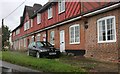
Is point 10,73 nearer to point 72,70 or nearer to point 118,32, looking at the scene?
point 72,70

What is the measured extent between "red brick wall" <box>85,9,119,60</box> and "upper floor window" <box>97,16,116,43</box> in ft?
1.00

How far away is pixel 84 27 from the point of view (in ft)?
60.6

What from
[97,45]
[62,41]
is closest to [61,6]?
[62,41]

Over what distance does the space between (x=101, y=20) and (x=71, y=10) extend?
5.46 metres

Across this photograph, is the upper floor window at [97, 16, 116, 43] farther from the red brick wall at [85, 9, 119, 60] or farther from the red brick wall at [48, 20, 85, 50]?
the red brick wall at [48, 20, 85, 50]

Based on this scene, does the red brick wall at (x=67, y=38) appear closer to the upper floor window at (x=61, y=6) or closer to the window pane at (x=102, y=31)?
the upper floor window at (x=61, y=6)

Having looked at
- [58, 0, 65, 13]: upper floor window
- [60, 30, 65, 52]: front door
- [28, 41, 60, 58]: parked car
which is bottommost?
[28, 41, 60, 58]: parked car

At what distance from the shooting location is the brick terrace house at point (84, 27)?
48.3 feet

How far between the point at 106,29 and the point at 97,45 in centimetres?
167

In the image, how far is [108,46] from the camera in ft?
49.3

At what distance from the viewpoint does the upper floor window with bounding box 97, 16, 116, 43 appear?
14755 millimetres

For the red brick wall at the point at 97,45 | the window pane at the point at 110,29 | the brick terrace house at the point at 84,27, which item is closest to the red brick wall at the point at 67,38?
the brick terrace house at the point at 84,27

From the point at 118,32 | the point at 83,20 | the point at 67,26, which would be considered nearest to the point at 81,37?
the point at 83,20

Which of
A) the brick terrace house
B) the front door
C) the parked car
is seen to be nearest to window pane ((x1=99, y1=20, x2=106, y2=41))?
the brick terrace house
